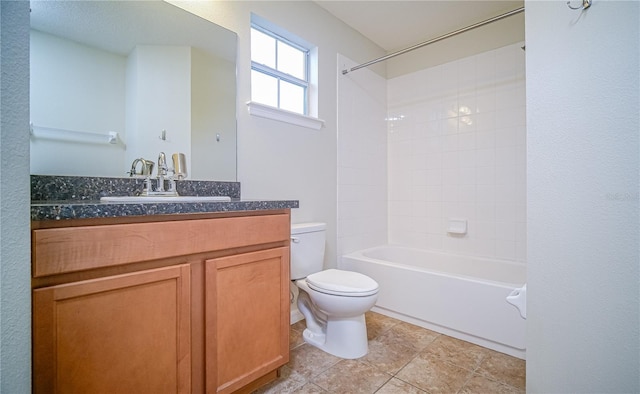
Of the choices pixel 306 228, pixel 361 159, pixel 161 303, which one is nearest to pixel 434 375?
pixel 306 228

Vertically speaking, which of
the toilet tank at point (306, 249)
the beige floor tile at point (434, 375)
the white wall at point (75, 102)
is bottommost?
the beige floor tile at point (434, 375)

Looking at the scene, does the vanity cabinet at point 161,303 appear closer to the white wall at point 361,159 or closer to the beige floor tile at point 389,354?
the beige floor tile at point 389,354

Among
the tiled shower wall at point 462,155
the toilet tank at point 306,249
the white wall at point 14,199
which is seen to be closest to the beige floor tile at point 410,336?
the toilet tank at point 306,249

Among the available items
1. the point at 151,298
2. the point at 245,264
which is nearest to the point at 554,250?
the point at 245,264

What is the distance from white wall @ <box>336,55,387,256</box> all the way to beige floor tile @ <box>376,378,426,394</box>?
3.75 feet

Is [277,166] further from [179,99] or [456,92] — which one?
[456,92]

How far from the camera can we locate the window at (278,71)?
2.04 metres

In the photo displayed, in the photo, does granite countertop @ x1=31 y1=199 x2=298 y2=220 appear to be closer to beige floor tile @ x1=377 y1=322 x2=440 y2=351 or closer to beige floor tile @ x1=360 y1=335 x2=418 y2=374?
beige floor tile @ x1=360 y1=335 x2=418 y2=374

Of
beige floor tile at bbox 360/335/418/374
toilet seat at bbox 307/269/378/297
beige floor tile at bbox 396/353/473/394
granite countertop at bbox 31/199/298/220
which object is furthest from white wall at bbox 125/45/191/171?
beige floor tile at bbox 396/353/473/394

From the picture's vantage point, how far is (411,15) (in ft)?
7.70

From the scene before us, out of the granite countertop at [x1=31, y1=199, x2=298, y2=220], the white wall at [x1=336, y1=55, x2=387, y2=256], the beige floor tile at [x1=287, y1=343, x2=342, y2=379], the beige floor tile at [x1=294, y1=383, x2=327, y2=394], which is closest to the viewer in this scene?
the granite countertop at [x1=31, y1=199, x2=298, y2=220]

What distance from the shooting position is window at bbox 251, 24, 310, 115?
204 cm

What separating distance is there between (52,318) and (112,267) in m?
0.17

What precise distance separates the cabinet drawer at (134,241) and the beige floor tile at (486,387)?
3.95 feet
